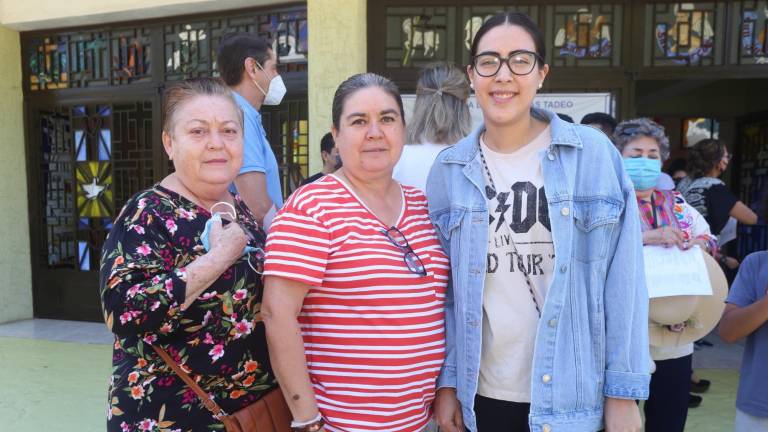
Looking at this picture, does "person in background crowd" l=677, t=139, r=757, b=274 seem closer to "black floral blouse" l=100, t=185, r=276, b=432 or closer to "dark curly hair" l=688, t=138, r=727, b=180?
"dark curly hair" l=688, t=138, r=727, b=180

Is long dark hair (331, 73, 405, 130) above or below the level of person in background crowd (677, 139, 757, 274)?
above

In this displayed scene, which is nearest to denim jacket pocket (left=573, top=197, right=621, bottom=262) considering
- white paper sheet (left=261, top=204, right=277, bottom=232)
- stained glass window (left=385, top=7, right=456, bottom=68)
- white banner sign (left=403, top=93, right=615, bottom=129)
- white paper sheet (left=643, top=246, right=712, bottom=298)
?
white paper sheet (left=643, top=246, right=712, bottom=298)

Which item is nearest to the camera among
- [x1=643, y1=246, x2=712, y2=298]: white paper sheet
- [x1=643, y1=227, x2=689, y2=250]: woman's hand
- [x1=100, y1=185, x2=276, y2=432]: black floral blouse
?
[x1=100, y1=185, x2=276, y2=432]: black floral blouse

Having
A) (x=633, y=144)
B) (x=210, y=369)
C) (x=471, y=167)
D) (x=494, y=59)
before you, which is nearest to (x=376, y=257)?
(x=471, y=167)

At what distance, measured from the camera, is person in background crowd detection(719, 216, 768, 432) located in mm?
2166

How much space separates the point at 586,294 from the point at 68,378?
497 cm

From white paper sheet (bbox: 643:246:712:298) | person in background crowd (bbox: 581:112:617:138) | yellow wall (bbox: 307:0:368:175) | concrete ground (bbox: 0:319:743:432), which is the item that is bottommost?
concrete ground (bbox: 0:319:743:432)

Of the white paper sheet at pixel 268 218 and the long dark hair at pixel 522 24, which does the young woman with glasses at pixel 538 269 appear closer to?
the long dark hair at pixel 522 24

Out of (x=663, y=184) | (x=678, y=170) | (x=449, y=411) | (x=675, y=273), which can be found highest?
(x=678, y=170)

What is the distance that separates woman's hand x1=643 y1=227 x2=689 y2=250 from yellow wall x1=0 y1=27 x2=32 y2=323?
7.43m

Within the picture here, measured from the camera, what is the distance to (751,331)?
2.20m

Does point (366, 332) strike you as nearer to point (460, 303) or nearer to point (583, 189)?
point (460, 303)

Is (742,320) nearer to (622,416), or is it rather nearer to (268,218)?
(622,416)

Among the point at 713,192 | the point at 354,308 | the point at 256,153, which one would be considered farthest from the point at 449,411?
the point at 713,192
